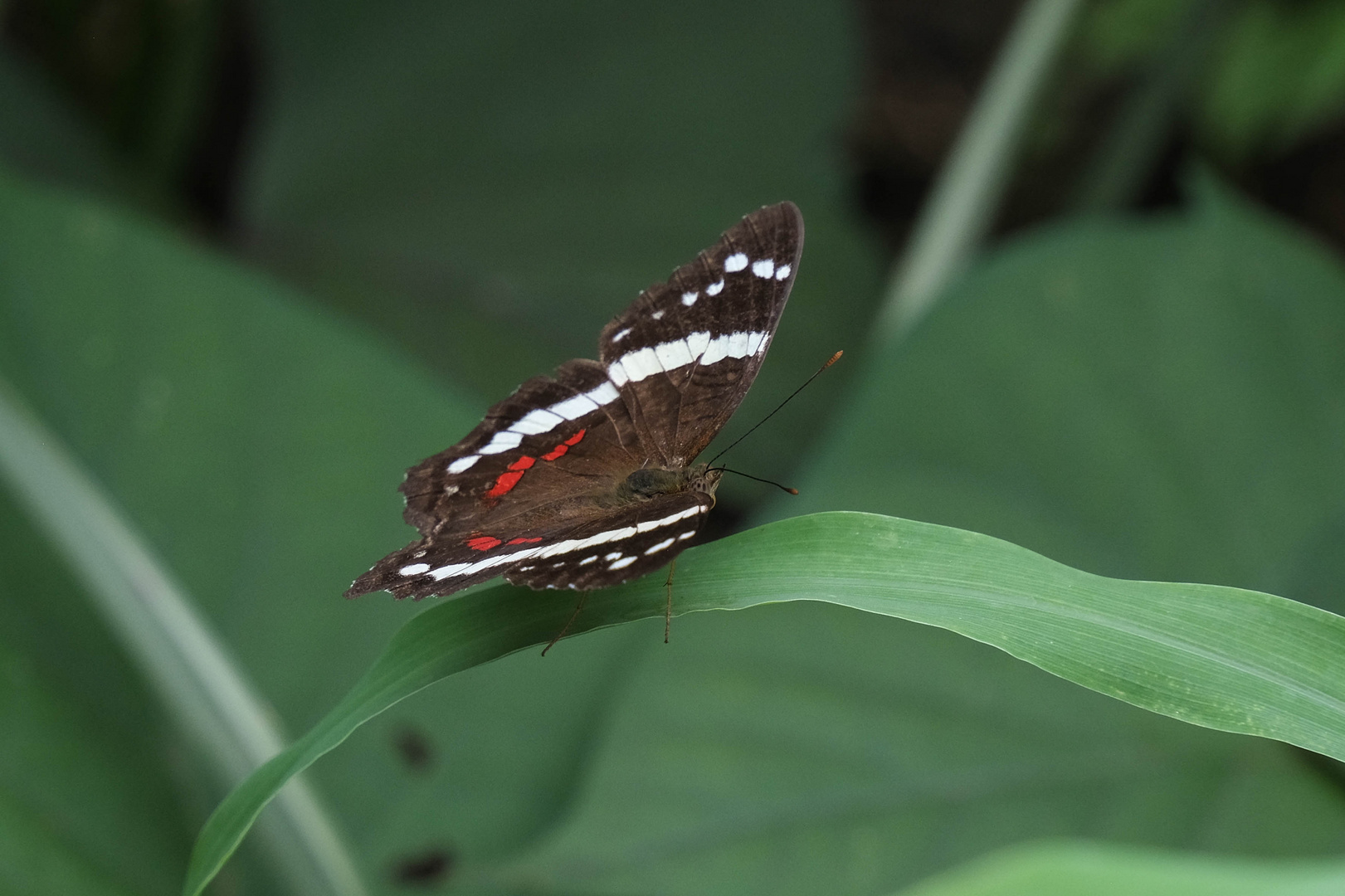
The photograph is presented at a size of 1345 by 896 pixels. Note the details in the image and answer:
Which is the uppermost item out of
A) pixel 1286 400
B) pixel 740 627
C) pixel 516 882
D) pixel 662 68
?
pixel 662 68

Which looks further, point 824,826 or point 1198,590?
point 824,826

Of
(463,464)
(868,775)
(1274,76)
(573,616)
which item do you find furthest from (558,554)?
(1274,76)

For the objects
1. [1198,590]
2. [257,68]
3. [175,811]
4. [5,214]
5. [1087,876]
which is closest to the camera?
[1087,876]

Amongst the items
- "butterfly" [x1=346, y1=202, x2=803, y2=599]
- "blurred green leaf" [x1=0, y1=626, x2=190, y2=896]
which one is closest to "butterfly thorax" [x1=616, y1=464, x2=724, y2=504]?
"butterfly" [x1=346, y1=202, x2=803, y2=599]

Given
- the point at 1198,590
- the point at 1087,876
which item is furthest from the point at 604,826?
the point at 1087,876

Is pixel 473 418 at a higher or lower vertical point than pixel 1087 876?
higher

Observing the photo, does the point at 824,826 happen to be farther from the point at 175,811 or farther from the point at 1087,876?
the point at 1087,876
